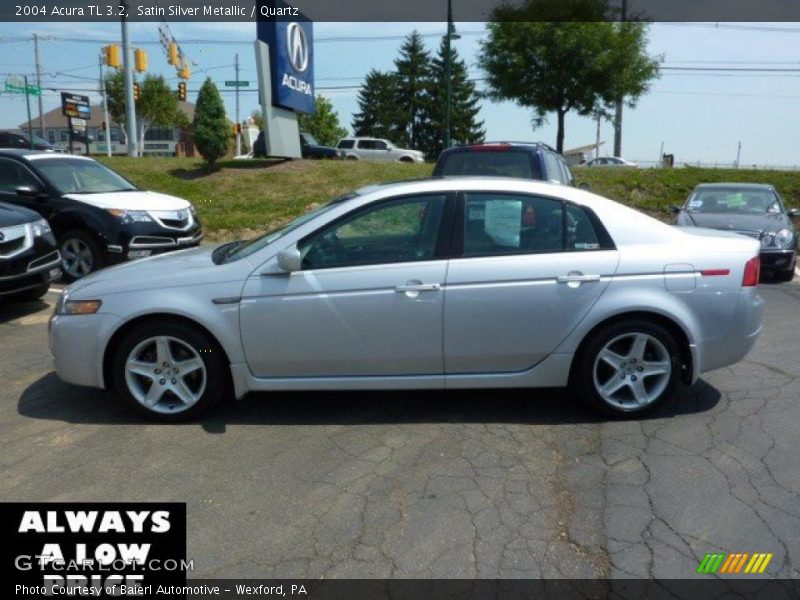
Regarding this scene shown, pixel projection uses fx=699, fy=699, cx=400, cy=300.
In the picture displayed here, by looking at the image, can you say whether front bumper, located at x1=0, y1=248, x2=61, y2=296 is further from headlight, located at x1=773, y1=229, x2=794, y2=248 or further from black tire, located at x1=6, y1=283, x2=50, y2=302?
headlight, located at x1=773, y1=229, x2=794, y2=248

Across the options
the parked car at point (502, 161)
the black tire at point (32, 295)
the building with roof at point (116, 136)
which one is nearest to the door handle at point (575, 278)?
the parked car at point (502, 161)

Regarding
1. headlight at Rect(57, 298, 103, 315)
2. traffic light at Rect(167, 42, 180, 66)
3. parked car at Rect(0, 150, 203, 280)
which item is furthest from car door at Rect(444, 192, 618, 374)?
traffic light at Rect(167, 42, 180, 66)

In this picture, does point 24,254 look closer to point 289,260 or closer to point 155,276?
point 155,276

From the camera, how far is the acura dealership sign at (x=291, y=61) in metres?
17.6

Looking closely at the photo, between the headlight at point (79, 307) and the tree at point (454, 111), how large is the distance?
5936 cm

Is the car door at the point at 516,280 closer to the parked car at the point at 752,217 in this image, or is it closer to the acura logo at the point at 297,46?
the parked car at the point at 752,217

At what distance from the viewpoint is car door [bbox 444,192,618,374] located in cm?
432

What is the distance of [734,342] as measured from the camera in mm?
4504

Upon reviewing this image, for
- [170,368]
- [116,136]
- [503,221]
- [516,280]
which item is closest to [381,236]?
[503,221]

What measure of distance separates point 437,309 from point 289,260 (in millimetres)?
956

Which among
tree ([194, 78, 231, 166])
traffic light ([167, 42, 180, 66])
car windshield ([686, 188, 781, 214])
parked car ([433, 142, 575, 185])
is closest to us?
parked car ([433, 142, 575, 185])

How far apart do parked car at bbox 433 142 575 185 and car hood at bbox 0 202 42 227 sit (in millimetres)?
4570

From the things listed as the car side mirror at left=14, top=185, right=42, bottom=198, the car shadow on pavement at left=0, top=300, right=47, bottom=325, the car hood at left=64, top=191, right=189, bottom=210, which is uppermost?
the car side mirror at left=14, top=185, right=42, bottom=198

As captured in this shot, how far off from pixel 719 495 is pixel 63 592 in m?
3.09
